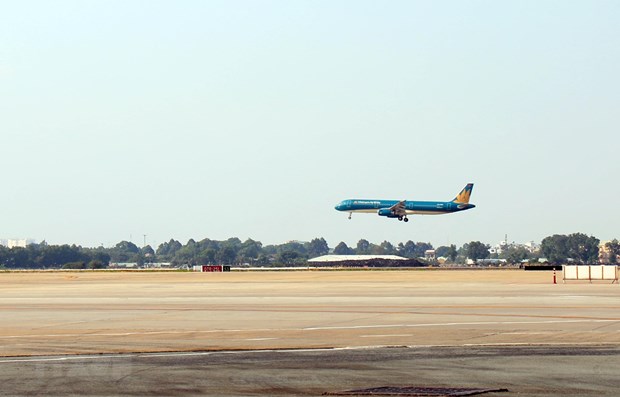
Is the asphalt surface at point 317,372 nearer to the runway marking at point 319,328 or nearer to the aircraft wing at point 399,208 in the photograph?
the runway marking at point 319,328

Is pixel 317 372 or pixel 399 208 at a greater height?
pixel 399 208

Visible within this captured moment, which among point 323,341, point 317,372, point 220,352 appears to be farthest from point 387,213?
point 317,372

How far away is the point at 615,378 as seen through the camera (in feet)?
71.5

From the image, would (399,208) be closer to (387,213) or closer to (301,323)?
(387,213)

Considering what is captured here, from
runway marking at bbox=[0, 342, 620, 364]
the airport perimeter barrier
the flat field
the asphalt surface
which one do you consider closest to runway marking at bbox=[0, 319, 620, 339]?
the flat field

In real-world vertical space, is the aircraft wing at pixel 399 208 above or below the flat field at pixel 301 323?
above

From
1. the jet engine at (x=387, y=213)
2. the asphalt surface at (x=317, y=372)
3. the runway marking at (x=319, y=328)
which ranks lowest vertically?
the asphalt surface at (x=317, y=372)

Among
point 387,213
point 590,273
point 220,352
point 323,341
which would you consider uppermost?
point 387,213

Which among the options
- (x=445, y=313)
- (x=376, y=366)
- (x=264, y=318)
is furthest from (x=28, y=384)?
(x=445, y=313)

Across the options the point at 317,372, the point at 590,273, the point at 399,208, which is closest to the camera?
the point at 317,372

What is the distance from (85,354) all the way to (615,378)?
581 inches

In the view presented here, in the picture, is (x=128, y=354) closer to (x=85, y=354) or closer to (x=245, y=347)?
(x=85, y=354)

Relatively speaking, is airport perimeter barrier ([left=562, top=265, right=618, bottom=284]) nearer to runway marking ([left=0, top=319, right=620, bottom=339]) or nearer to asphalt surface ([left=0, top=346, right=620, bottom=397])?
runway marking ([left=0, top=319, right=620, bottom=339])

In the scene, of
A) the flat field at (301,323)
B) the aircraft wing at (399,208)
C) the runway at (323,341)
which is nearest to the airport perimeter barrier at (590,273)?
the flat field at (301,323)
